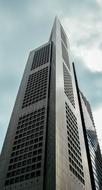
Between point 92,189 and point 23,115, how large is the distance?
3341cm

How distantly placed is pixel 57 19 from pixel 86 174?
11802 centimetres

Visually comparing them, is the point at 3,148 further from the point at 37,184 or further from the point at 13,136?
the point at 37,184

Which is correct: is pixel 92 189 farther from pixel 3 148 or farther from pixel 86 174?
pixel 3 148

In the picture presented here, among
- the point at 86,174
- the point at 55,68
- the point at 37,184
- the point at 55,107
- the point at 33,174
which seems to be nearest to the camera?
the point at 37,184

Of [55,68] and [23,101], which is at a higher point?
[55,68]

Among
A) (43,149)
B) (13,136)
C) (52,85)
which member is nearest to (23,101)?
(52,85)

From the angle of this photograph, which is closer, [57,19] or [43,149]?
[43,149]

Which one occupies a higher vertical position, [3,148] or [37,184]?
[3,148]

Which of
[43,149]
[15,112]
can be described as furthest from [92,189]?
[15,112]

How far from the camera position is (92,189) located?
75875 millimetres

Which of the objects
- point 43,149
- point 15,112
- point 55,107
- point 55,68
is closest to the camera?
point 43,149

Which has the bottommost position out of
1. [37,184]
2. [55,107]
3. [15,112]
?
[37,184]

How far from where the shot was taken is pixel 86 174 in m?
73.6

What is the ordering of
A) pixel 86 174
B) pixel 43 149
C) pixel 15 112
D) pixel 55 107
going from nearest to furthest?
pixel 43 149, pixel 55 107, pixel 86 174, pixel 15 112
